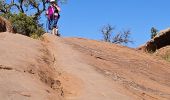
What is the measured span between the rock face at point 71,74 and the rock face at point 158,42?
835cm

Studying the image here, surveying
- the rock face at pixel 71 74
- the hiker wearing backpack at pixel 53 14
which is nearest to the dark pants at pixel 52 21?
the hiker wearing backpack at pixel 53 14

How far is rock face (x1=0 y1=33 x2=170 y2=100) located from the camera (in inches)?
236

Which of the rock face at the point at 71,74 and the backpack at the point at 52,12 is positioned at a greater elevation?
the backpack at the point at 52,12

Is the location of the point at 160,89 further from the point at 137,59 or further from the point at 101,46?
the point at 101,46

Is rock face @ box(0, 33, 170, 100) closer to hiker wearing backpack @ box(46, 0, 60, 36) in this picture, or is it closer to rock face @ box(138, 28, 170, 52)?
hiker wearing backpack @ box(46, 0, 60, 36)

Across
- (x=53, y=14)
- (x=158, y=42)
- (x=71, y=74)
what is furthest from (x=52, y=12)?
(x=71, y=74)

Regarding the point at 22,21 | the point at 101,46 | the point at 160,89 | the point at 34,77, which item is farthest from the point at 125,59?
the point at 22,21

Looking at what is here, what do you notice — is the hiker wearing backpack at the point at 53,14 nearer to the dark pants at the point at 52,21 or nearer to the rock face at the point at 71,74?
the dark pants at the point at 52,21

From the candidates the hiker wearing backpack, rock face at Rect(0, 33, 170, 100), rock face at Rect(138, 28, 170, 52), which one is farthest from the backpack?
rock face at Rect(138, 28, 170, 52)

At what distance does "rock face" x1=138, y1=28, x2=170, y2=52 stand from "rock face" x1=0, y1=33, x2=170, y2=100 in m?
8.35

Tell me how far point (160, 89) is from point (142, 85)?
0.42 meters

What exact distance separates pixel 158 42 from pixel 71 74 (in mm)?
12863

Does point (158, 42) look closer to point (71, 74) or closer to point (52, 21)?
point (52, 21)

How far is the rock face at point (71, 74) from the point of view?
5.99 m
